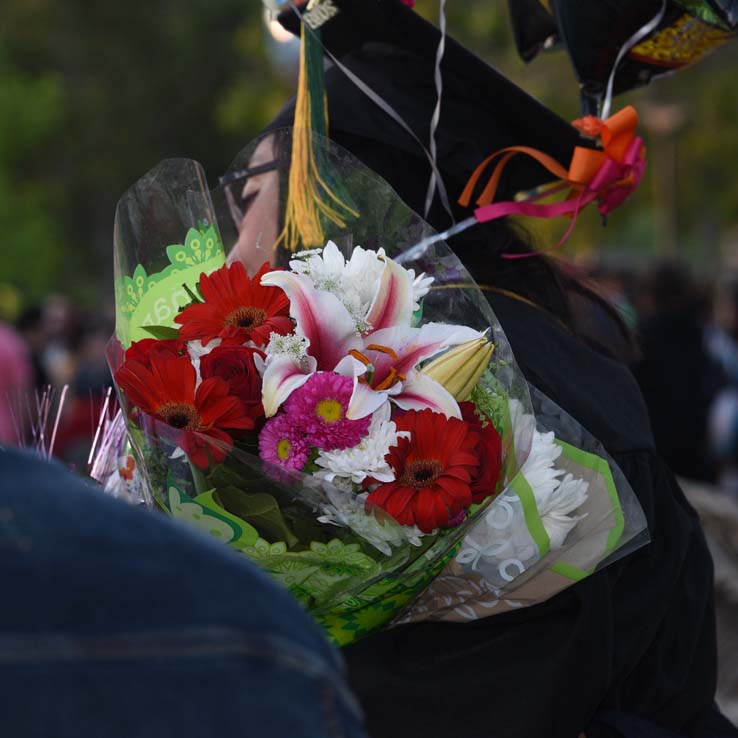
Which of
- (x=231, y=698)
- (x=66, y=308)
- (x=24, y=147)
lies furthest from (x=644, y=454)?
(x=24, y=147)

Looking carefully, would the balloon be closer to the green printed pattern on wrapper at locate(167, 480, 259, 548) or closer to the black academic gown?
the black academic gown

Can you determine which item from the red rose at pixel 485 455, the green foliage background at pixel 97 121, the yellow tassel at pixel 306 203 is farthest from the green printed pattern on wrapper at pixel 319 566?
the green foliage background at pixel 97 121

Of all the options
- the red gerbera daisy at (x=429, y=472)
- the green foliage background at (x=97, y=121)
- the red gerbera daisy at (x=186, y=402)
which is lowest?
the green foliage background at (x=97, y=121)

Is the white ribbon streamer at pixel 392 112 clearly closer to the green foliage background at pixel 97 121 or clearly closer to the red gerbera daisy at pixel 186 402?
the red gerbera daisy at pixel 186 402

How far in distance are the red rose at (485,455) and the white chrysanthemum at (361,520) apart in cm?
9

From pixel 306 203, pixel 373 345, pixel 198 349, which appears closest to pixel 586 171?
pixel 306 203

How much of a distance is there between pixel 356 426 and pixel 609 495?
1.42 feet

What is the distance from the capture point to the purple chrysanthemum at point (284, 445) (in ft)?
3.85

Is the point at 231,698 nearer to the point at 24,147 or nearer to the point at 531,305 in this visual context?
the point at 531,305

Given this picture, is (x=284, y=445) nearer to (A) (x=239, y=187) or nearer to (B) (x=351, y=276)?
(B) (x=351, y=276)

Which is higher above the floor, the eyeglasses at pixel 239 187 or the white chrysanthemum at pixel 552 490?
the eyeglasses at pixel 239 187

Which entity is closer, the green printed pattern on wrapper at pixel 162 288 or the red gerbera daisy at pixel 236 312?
the red gerbera daisy at pixel 236 312

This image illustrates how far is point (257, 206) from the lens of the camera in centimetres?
165

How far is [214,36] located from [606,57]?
105 feet
